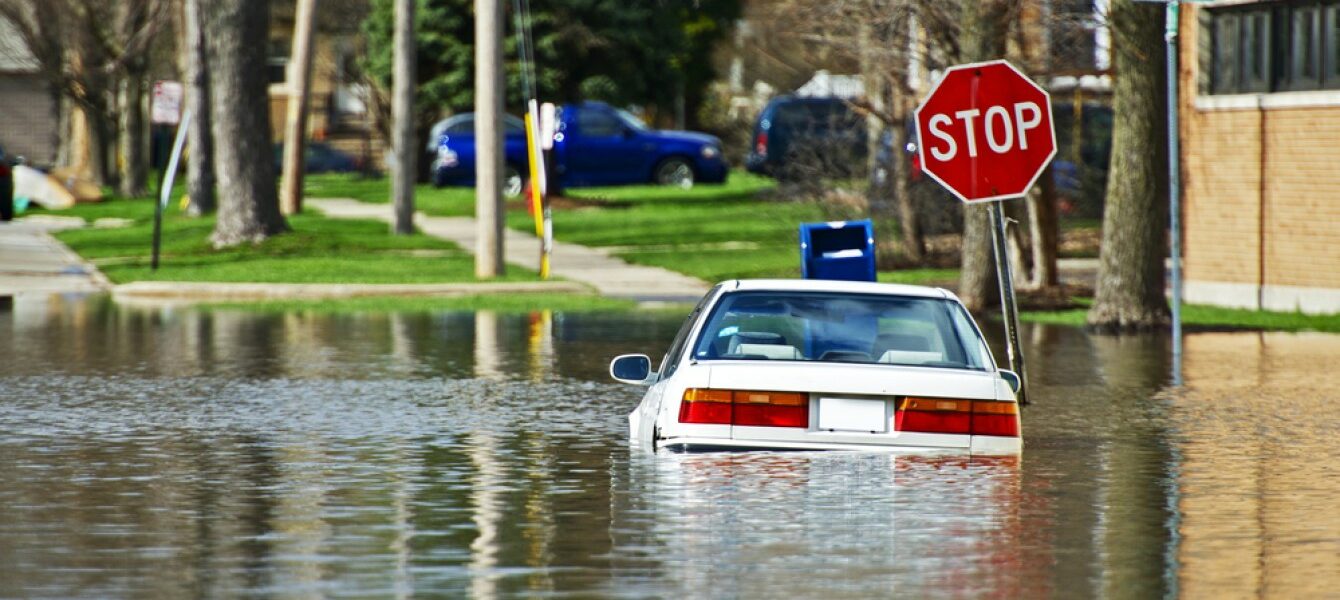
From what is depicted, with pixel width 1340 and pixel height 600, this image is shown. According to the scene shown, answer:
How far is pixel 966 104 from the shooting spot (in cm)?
1577

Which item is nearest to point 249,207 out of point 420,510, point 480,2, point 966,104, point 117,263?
point 117,263

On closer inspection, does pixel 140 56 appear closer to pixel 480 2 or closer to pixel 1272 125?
pixel 480 2

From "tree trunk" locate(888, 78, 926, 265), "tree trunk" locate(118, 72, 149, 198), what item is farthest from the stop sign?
"tree trunk" locate(118, 72, 149, 198)

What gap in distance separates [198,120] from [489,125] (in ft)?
61.1

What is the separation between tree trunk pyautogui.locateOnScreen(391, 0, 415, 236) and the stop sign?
2126cm

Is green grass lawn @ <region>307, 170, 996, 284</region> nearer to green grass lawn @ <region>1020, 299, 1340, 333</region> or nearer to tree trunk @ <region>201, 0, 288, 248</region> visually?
green grass lawn @ <region>1020, 299, 1340, 333</region>

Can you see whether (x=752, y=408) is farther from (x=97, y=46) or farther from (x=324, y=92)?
(x=324, y=92)

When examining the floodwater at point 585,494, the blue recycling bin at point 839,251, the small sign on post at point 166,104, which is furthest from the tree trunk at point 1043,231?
the small sign on post at point 166,104

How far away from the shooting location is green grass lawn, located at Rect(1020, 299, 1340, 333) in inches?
918

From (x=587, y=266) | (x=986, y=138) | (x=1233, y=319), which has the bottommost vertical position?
(x=1233, y=319)

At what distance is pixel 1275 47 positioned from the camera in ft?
82.9

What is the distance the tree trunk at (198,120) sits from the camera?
1742 inches

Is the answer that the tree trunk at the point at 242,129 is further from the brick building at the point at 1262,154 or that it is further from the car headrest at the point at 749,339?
the car headrest at the point at 749,339

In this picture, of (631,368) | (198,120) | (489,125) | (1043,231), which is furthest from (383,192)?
(631,368)
